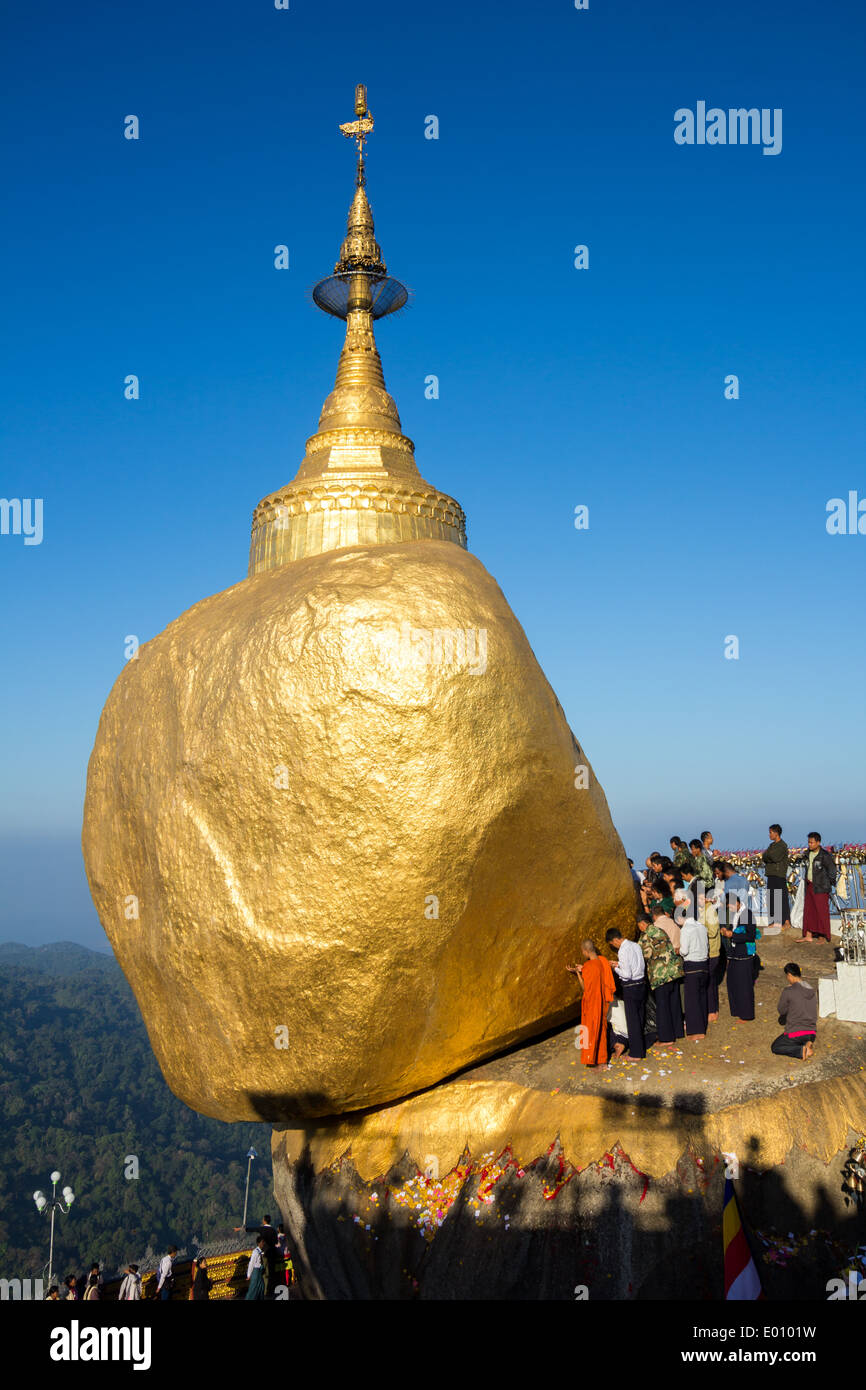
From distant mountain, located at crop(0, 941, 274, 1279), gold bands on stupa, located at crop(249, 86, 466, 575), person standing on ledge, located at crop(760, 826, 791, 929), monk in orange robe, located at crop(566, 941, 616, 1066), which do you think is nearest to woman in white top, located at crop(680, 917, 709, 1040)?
monk in orange robe, located at crop(566, 941, 616, 1066)

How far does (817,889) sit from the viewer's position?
44.8ft

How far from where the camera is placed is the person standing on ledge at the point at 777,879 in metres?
14.3

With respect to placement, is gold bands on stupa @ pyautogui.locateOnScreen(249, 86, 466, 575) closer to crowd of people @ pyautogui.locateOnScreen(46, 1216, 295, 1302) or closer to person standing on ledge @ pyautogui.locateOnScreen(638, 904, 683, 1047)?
person standing on ledge @ pyautogui.locateOnScreen(638, 904, 683, 1047)

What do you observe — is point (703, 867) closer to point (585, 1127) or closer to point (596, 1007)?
point (596, 1007)

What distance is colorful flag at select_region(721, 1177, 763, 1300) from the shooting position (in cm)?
773

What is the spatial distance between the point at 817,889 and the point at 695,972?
4.09m

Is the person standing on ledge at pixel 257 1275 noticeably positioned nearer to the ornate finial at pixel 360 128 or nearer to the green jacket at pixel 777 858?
the green jacket at pixel 777 858

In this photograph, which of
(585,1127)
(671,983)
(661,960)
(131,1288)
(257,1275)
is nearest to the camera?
(585,1127)

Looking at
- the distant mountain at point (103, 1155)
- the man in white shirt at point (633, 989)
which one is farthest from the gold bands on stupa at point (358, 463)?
the distant mountain at point (103, 1155)

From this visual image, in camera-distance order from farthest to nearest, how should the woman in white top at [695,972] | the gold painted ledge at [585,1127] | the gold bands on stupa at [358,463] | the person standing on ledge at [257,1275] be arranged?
the gold bands on stupa at [358,463] < the person standing on ledge at [257,1275] < the woman in white top at [695,972] < the gold painted ledge at [585,1127]

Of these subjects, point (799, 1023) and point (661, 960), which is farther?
point (661, 960)

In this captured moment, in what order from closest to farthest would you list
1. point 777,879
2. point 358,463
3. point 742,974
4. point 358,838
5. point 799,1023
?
point 358,838 → point 799,1023 → point 742,974 → point 777,879 → point 358,463

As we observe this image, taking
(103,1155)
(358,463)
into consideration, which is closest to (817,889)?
(358,463)

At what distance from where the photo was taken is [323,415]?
1855 cm
